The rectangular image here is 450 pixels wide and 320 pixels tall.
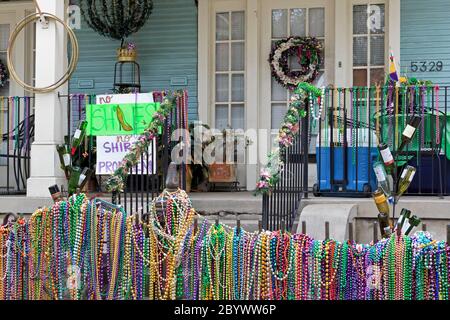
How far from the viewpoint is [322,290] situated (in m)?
4.32

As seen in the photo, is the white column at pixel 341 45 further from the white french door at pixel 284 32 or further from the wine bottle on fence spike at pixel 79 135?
the wine bottle on fence spike at pixel 79 135

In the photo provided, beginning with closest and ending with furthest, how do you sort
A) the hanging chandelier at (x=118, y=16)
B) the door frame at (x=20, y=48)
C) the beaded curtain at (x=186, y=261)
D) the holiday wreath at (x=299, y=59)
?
the beaded curtain at (x=186, y=261) → the holiday wreath at (x=299, y=59) → the hanging chandelier at (x=118, y=16) → the door frame at (x=20, y=48)

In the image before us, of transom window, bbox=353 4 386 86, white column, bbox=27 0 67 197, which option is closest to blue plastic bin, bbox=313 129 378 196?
transom window, bbox=353 4 386 86

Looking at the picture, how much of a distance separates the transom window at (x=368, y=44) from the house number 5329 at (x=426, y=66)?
44cm

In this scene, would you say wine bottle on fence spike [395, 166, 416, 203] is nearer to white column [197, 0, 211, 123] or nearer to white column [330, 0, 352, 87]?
white column [330, 0, 352, 87]

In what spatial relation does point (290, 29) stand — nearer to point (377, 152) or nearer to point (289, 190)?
point (377, 152)

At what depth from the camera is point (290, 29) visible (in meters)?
9.32

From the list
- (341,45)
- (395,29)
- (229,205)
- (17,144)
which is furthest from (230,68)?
(17,144)

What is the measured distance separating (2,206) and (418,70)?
580cm

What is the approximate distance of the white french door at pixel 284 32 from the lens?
9.17 metres

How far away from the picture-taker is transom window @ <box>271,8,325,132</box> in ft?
30.3

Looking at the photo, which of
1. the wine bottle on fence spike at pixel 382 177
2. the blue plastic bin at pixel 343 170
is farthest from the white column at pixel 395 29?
the wine bottle on fence spike at pixel 382 177
